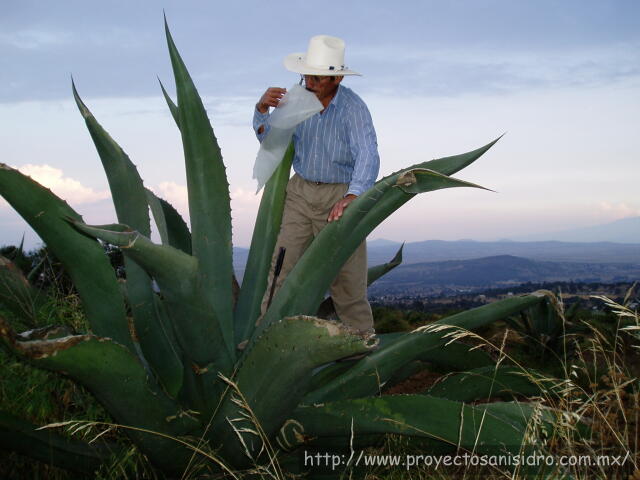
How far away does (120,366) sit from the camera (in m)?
1.83

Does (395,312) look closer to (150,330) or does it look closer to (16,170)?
(150,330)

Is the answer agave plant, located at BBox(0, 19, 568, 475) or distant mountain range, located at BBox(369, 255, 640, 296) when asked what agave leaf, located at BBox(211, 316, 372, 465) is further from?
distant mountain range, located at BBox(369, 255, 640, 296)

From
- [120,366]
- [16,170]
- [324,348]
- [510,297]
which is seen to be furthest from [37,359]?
[510,297]

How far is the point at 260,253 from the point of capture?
99.7 inches

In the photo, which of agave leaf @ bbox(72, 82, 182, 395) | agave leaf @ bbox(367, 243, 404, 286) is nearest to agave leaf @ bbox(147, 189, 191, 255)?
agave leaf @ bbox(72, 82, 182, 395)

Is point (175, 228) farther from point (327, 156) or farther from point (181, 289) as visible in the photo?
point (181, 289)

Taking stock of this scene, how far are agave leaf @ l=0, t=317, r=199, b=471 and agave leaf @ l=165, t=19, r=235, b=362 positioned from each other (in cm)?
29

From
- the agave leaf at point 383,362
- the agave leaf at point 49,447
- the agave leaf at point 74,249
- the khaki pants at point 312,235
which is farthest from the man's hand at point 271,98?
the agave leaf at point 49,447

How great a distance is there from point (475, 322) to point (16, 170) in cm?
163

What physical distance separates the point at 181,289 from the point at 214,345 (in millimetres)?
318

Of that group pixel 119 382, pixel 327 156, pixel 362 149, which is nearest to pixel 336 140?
pixel 327 156

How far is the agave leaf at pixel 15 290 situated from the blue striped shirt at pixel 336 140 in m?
1.15

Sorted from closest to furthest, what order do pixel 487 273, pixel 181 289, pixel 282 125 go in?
pixel 181 289 < pixel 282 125 < pixel 487 273

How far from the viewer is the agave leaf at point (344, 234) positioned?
202cm
